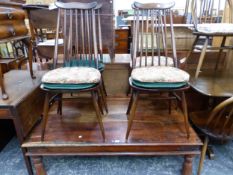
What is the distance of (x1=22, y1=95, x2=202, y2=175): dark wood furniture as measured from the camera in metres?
1.32

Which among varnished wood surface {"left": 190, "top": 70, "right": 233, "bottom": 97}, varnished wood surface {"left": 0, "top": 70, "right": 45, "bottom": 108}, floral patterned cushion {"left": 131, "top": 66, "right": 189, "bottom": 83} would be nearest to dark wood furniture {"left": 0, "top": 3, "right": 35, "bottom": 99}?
varnished wood surface {"left": 0, "top": 70, "right": 45, "bottom": 108}

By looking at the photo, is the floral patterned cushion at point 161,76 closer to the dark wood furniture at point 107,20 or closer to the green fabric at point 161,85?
the green fabric at point 161,85

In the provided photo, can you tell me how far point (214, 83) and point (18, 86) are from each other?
1722mm

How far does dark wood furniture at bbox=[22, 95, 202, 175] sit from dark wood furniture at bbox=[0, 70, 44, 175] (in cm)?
8

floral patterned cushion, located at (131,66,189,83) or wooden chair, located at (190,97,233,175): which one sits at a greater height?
floral patterned cushion, located at (131,66,189,83)

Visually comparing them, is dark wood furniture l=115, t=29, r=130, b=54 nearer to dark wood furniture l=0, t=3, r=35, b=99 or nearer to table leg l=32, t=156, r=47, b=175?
dark wood furniture l=0, t=3, r=35, b=99

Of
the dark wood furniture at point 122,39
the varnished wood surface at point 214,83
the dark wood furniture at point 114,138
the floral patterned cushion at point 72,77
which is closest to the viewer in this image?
the floral patterned cushion at point 72,77

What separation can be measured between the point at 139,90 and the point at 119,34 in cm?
338

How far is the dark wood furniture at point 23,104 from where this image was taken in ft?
4.21

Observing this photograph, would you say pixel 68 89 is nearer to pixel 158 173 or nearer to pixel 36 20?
pixel 158 173

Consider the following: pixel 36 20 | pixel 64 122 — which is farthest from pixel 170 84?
pixel 36 20

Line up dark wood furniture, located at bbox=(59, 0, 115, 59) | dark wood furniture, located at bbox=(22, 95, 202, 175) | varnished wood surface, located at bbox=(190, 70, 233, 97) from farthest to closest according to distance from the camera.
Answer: dark wood furniture, located at bbox=(59, 0, 115, 59), varnished wood surface, located at bbox=(190, 70, 233, 97), dark wood furniture, located at bbox=(22, 95, 202, 175)

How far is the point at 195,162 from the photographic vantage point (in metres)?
1.56

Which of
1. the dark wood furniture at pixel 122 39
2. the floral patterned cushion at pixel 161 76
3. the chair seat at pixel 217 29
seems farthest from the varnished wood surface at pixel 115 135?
the dark wood furniture at pixel 122 39
